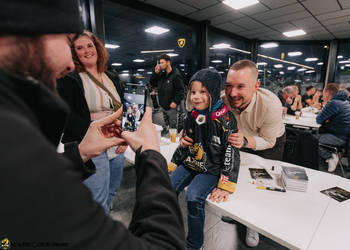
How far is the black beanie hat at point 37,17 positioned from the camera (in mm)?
318

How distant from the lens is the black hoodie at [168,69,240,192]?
1.39m

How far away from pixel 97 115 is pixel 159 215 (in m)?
1.26

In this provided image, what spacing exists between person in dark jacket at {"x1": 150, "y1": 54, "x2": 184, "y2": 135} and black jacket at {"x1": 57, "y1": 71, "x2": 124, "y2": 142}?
2.28 metres

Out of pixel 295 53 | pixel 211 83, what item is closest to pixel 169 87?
pixel 211 83

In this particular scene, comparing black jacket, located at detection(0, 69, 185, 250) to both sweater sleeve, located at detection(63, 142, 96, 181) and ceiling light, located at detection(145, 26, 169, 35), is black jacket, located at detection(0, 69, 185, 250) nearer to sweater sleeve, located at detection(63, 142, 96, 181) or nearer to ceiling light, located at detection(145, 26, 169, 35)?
sweater sleeve, located at detection(63, 142, 96, 181)

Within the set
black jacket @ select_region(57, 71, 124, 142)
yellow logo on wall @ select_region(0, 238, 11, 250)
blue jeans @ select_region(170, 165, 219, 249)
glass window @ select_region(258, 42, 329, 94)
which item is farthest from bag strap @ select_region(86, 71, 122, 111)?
glass window @ select_region(258, 42, 329, 94)

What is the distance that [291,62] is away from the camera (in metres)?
8.92

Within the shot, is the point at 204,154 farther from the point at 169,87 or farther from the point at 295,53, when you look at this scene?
the point at 295,53

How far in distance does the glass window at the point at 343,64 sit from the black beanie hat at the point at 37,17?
8.93 meters

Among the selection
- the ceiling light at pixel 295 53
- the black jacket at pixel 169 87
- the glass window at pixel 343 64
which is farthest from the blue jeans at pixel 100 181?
the ceiling light at pixel 295 53

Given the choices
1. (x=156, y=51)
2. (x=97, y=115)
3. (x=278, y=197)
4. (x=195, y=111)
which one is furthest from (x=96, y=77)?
(x=156, y=51)

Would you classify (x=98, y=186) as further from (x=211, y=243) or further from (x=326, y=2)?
(x=326, y=2)

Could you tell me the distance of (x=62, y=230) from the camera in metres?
0.29

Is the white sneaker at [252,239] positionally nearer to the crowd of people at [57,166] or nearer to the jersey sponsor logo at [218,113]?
the crowd of people at [57,166]
